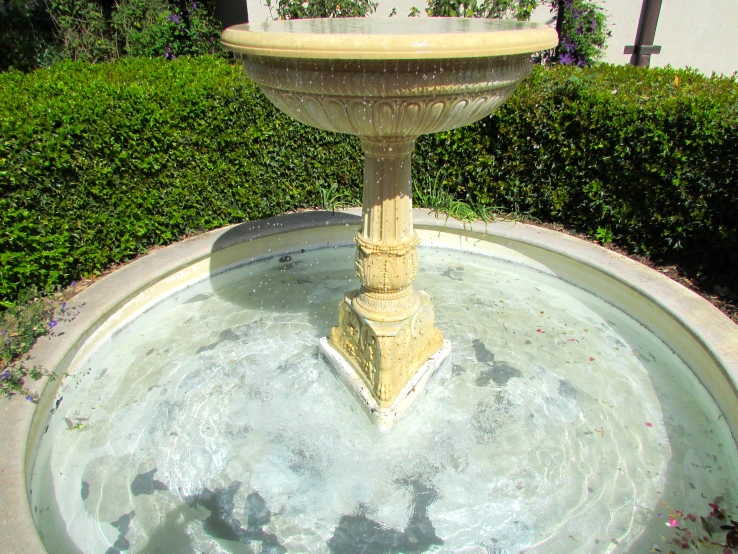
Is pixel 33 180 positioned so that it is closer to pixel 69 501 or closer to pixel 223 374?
pixel 223 374

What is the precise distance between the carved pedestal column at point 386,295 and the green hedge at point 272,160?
7.41ft

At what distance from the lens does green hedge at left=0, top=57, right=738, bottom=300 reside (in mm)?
3959

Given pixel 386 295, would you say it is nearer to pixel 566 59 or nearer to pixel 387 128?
pixel 387 128

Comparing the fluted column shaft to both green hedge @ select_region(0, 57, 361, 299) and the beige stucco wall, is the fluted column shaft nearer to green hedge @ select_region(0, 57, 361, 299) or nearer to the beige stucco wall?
green hedge @ select_region(0, 57, 361, 299)

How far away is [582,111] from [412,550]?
12.7ft

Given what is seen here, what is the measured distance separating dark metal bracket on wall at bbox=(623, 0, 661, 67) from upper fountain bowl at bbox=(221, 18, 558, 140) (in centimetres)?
686

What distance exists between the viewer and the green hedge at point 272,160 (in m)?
3.96

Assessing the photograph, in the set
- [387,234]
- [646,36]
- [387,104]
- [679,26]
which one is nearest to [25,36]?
[387,234]

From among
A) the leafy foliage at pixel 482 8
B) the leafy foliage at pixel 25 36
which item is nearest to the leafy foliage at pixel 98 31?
the leafy foliage at pixel 25 36

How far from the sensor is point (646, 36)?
7.92 metres

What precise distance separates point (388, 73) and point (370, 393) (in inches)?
76.6

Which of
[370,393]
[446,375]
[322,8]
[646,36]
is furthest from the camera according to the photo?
[646,36]

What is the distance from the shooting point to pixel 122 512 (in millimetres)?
2674

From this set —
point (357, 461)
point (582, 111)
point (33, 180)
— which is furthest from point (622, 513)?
point (33, 180)
